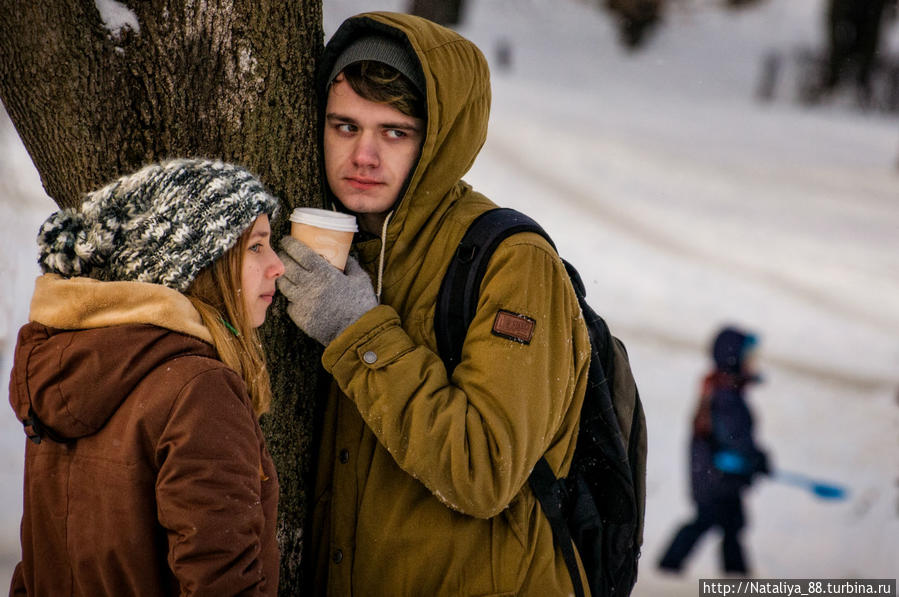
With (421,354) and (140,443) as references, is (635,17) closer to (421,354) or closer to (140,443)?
(421,354)

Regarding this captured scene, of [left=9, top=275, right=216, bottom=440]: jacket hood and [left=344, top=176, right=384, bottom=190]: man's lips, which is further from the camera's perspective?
[left=344, top=176, right=384, bottom=190]: man's lips

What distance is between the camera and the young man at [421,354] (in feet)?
6.55

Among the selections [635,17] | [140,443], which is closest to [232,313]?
[140,443]

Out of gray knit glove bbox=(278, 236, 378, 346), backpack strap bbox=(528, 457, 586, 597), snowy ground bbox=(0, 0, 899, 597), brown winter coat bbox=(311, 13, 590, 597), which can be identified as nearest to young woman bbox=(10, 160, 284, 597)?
gray knit glove bbox=(278, 236, 378, 346)

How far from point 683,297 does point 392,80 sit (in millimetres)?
7112

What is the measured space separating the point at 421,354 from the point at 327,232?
389 mm

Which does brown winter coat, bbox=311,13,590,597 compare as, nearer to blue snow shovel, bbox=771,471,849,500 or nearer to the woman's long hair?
the woman's long hair

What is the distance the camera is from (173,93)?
6.99 feet

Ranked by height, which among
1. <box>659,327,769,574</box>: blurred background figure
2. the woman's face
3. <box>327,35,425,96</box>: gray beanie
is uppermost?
<box>327,35,425,96</box>: gray beanie

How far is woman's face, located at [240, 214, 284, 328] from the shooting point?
190 cm

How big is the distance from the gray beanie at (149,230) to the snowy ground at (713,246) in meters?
2.29

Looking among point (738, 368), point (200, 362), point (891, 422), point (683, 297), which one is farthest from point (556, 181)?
point (200, 362)

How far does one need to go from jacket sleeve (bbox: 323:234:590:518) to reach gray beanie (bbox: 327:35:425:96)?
513 mm

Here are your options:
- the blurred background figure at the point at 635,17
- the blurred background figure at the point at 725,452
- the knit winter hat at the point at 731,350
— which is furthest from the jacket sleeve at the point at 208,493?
the blurred background figure at the point at 635,17
